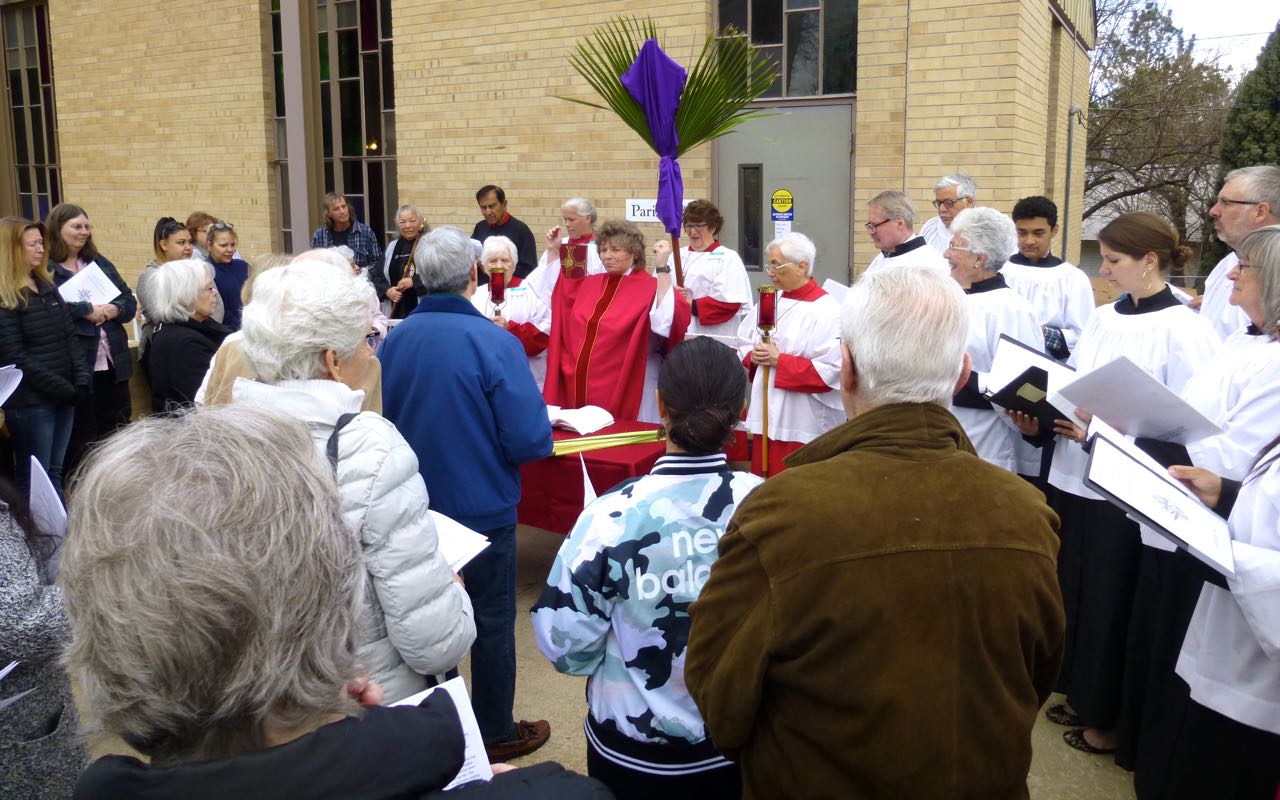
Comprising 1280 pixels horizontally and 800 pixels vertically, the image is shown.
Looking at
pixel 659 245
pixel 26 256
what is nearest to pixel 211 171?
pixel 26 256

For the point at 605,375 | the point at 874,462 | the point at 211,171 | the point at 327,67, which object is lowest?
the point at 605,375

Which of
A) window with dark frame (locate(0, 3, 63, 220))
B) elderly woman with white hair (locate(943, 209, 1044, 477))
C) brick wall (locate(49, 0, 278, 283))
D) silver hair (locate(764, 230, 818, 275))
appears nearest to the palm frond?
silver hair (locate(764, 230, 818, 275))

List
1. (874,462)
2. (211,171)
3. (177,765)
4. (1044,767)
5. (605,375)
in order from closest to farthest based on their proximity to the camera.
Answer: (177,765) < (874,462) < (1044,767) < (605,375) < (211,171)

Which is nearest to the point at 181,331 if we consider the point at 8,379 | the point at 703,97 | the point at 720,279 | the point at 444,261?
the point at 8,379

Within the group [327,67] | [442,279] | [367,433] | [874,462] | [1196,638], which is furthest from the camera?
[327,67]

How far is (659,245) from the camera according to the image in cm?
→ 665

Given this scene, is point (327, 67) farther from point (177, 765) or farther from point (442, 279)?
point (177, 765)

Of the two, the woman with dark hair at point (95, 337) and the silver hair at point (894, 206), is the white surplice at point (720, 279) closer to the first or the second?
the silver hair at point (894, 206)

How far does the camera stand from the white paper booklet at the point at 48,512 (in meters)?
2.34

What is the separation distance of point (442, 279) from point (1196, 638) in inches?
105

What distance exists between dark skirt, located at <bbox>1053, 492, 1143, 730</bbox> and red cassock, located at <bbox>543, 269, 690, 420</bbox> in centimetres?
Result: 280

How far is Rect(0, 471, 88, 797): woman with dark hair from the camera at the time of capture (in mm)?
2098

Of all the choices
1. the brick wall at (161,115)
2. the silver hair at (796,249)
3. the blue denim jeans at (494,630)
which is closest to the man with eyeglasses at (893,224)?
the silver hair at (796,249)

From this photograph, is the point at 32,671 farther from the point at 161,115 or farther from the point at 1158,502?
the point at 161,115
